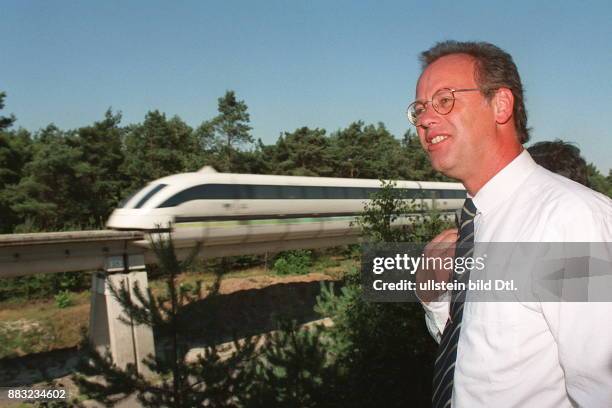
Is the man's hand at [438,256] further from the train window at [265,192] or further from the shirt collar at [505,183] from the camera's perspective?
the train window at [265,192]

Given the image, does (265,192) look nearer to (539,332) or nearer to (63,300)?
(63,300)

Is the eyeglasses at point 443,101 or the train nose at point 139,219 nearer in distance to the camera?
the eyeglasses at point 443,101

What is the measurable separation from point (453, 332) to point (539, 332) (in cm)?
36

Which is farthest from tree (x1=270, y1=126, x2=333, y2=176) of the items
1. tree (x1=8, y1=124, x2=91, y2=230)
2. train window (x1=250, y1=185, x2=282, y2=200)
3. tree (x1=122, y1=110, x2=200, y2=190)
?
train window (x1=250, y1=185, x2=282, y2=200)

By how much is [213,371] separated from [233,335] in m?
0.42

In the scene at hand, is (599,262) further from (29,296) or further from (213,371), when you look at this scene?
(29,296)

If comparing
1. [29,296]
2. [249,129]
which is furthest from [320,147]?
[29,296]

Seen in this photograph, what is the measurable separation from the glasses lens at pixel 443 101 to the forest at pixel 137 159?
94.3 feet

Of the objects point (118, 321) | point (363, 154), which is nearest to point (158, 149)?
point (363, 154)

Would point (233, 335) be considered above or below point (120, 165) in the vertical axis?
below

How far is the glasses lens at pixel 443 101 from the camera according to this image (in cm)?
170

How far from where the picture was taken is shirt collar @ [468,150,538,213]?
151 cm

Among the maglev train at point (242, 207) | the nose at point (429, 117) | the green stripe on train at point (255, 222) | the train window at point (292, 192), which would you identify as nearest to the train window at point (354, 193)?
the maglev train at point (242, 207)

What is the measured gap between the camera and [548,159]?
3.18 meters
